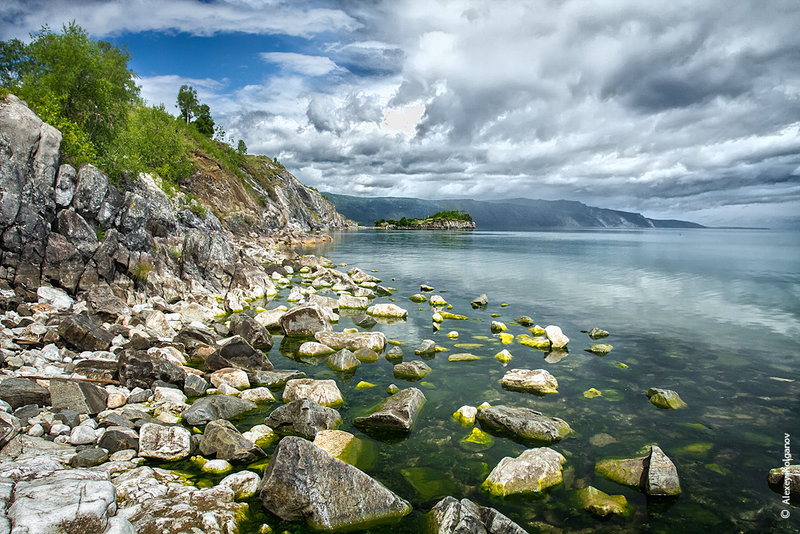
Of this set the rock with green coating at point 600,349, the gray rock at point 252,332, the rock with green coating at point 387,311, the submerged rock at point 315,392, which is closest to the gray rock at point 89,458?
the submerged rock at point 315,392

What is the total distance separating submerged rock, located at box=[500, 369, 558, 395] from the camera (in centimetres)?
1598

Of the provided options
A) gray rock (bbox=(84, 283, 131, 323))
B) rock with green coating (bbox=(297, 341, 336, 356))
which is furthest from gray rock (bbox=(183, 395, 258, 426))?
gray rock (bbox=(84, 283, 131, 323))

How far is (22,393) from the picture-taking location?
37.1ft

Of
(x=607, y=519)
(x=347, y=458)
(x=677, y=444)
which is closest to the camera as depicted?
(x=607, y=519)

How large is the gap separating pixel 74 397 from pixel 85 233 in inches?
568

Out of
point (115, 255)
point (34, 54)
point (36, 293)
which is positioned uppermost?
point (34, 54)

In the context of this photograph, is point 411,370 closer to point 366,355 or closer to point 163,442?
point 366,355

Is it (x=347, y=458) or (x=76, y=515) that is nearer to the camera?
(x=76, y=515)

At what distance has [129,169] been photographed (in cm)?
2795

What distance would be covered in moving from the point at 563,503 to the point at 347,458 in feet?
18.3

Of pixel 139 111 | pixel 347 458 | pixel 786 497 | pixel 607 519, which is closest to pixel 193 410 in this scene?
pixel 347 458

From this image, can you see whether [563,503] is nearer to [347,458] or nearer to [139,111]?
[347,458]

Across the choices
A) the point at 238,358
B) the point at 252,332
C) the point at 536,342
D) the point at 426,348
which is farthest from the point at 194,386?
the point at 536,342

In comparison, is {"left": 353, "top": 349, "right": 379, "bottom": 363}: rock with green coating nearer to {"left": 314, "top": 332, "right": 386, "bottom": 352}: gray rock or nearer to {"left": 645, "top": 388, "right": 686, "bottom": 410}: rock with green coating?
{"left": 314, "top": 332, "right": 386, "bottom": 352}: gray rock
